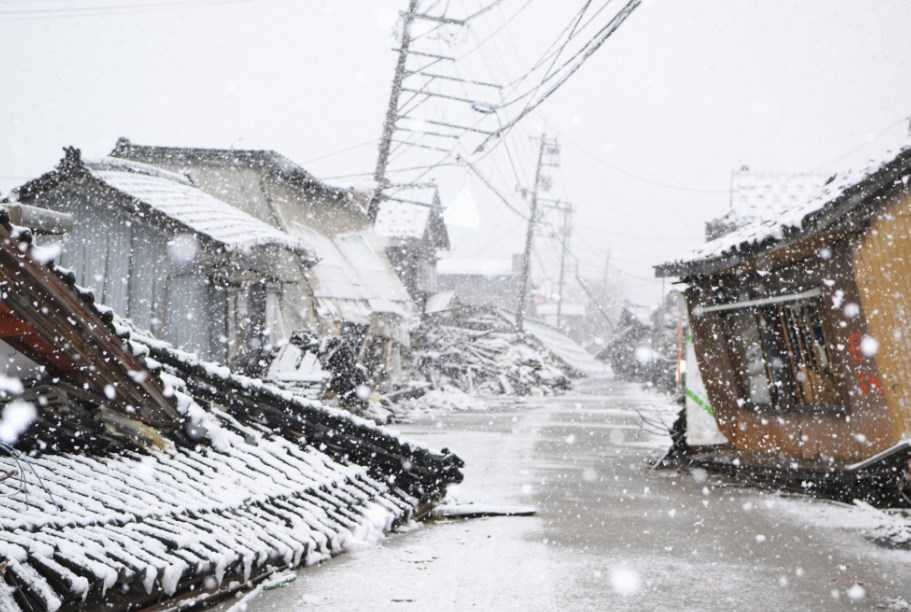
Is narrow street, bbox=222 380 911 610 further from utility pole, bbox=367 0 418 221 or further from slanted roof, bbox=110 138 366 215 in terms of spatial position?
utility pole, bbox=367 0 418 221

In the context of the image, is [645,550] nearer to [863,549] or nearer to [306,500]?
[863,549]

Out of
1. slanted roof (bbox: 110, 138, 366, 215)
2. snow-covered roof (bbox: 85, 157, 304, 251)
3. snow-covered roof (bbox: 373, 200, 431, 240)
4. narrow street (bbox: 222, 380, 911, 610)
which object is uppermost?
snow-covered roof (bbox: 373, 200, 431, 240)

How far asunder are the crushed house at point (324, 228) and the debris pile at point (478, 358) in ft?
14.4

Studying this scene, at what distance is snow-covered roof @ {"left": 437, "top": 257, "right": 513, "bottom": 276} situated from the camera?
64062 millimetres

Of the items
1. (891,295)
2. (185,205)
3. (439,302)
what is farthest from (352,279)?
(439,302)

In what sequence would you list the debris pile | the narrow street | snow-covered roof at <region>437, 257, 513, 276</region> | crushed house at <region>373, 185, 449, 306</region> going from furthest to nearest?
snow-covered roof at <region>437, 257, 513, 276</region>, crushed house at <region>373, 185, 449, 306</region>, the debris pile, the narrow street

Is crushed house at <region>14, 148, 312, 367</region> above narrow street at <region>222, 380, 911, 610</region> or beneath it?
above

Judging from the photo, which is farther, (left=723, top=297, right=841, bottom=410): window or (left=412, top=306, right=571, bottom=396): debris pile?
(left=412, top=306, right=571, bottom=396): debris pile

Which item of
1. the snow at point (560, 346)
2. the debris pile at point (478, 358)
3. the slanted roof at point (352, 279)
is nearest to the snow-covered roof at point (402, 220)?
the debris pile at point (478, 358)

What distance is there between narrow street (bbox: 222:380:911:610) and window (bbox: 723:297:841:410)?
154 centimetres

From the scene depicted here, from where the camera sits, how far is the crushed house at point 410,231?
38.4m

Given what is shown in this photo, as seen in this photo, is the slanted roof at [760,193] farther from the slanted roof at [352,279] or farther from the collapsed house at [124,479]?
the collapsed house at [124,479]

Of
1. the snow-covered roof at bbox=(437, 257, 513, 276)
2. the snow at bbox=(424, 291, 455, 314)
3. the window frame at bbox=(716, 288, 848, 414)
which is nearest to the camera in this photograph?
the window frame at bbox=(716, 288, 848, 414)

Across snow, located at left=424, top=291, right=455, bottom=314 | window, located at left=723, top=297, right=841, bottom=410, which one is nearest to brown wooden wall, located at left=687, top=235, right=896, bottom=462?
window, located at left=723, top=297, right=841, bottom=410
